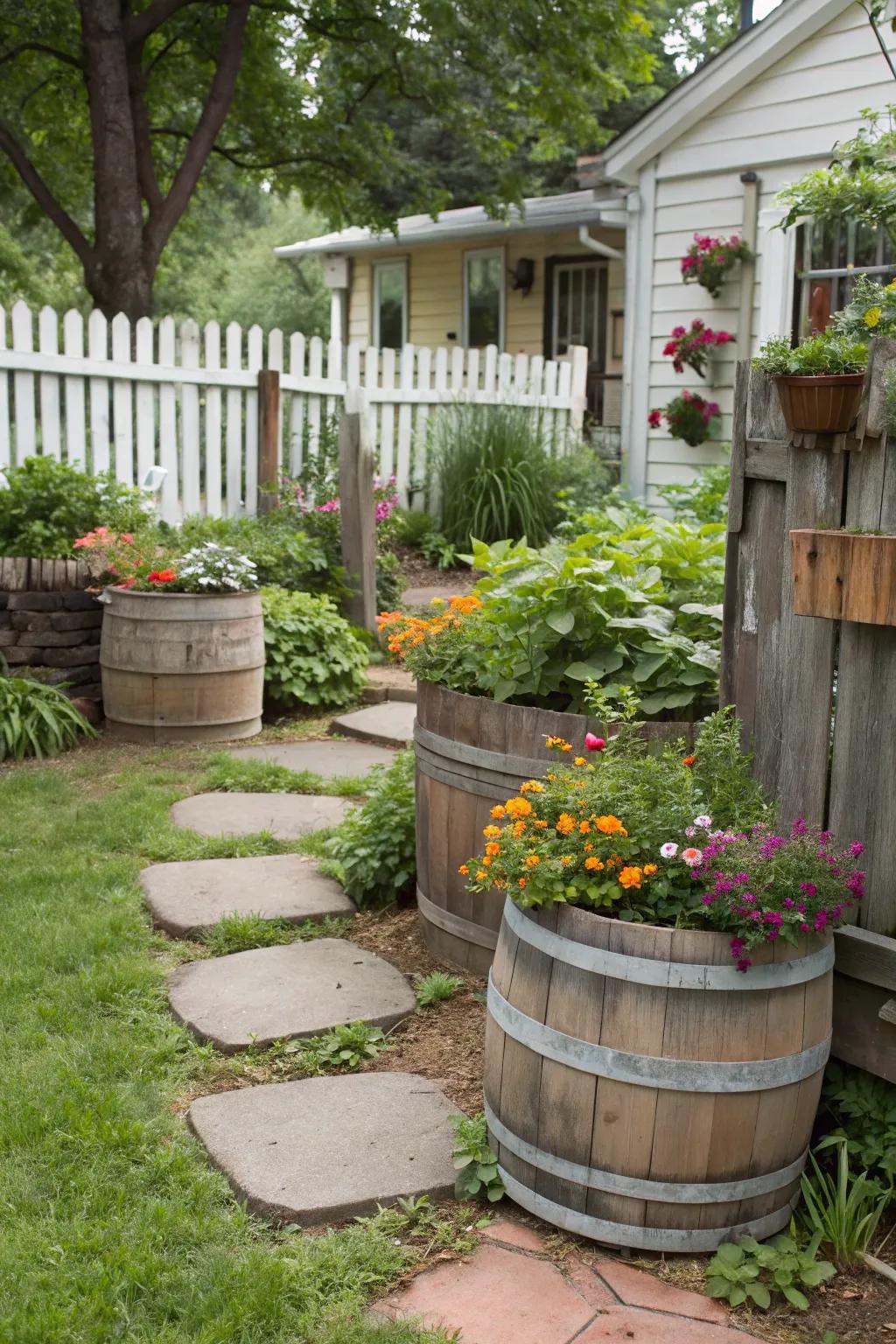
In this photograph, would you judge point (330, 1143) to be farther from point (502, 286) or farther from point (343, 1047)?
point (502, 286)

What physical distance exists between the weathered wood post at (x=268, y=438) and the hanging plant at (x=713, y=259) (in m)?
3.26

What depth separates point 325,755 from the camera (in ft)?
20.2

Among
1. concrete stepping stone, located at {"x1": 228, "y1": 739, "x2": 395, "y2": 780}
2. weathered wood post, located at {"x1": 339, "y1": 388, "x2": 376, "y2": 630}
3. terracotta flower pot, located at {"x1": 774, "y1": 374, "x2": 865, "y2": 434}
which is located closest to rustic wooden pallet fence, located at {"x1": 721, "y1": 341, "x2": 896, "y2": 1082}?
terracotta flower pot, located at {"x1": 774, "y1": 374, "x2": 865, "y2": 434}

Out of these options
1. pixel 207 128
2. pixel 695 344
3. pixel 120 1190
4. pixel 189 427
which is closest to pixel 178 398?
pixel 189 427

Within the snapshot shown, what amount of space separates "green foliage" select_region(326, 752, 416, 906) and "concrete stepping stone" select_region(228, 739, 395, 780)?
4.35 feet

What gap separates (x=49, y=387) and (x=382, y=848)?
473cm

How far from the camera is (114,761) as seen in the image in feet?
19.8

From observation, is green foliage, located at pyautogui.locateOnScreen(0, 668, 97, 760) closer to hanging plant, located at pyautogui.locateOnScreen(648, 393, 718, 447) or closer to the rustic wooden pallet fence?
the rustic wooden pallet fence

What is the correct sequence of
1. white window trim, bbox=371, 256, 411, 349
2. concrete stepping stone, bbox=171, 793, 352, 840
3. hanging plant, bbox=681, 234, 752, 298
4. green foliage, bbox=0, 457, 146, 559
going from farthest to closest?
white window trim, bbox=371, 256, 411, 349, hanging plant, bbox=681, 234, 752, 298, green foliage, bbox=0, 457, 146, 559, concrete stepping stone, bbox=171, 793, 352, 840

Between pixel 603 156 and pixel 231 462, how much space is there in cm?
412

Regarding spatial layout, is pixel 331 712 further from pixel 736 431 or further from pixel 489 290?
pixel 489 290

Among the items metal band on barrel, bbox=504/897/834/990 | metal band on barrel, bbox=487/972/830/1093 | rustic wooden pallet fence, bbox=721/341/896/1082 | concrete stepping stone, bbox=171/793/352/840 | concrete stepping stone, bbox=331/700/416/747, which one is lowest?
concrete stepping stone, bbox=171/793/352/840

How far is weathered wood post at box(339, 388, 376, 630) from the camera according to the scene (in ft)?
26.2

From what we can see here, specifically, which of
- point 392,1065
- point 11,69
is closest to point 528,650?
point 392,1065
